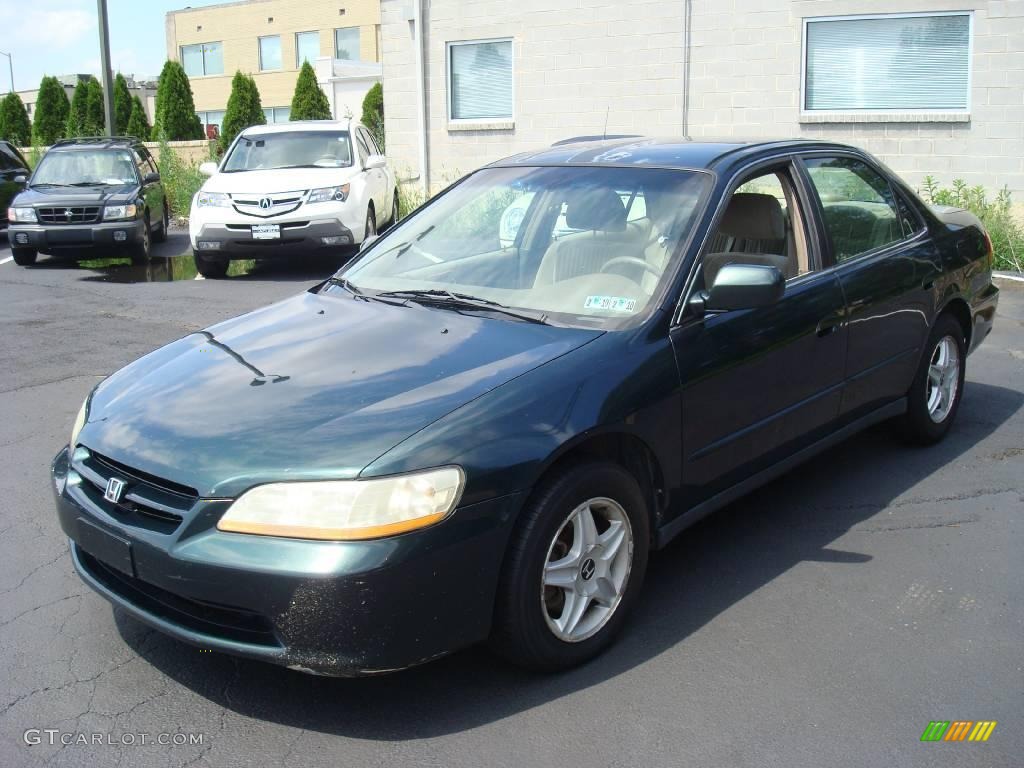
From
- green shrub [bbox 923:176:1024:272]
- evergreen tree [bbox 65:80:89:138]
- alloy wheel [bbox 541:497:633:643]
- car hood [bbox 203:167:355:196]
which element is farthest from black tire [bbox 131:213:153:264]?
evergreen tree [bbox 65:80:89:138]

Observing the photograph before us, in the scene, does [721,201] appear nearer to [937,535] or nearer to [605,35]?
[937,535]

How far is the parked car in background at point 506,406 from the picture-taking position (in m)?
3.03

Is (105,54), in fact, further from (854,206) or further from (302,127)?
(854,206)

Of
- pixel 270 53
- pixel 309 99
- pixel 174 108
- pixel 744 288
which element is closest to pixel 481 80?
pixel 744 288

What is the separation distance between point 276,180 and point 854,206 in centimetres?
863

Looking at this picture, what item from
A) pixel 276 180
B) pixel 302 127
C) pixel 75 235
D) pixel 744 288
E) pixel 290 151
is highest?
pixel 302 127

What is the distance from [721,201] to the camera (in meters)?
4.29

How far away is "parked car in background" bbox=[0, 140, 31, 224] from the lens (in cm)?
1703

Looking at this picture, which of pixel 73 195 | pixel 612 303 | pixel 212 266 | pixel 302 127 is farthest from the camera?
pixel 73 195

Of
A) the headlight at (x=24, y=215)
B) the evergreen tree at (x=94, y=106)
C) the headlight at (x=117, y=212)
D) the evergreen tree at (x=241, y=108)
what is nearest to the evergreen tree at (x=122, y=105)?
the evergreen tree at (x=94, y=106)

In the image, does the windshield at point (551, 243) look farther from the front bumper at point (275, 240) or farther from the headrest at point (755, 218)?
the front bumper at point (275, 240)

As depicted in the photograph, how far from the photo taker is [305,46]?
51250 millimetres

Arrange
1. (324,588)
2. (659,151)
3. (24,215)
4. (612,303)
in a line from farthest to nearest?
1. (24,215)
2. (659,151)
3. (612,303)
4. (324,588)

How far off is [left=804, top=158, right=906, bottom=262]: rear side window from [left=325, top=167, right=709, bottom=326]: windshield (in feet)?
2.91
